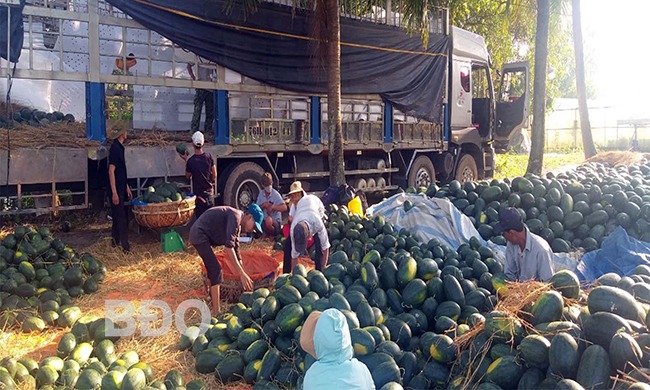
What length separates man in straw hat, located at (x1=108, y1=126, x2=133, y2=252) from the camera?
31.0 feet

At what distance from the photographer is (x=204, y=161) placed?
9.98 metres

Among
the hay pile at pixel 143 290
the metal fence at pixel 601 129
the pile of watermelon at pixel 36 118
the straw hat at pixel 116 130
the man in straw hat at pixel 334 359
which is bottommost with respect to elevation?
the hay pile at pixel 143 290

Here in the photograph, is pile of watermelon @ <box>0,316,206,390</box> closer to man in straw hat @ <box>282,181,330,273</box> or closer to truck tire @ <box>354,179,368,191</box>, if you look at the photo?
man in straw hat @ <box>282,181,330,273</box>

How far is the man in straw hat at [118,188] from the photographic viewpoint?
372 inches

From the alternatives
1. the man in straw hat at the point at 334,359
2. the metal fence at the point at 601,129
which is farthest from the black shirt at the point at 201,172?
the metal fence at the point at 601,129

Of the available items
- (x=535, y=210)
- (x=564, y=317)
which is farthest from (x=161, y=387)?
(x=535, y=210)

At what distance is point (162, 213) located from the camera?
9328mm

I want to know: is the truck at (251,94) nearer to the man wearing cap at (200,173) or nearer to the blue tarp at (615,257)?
the man wearing cap at (200,173)

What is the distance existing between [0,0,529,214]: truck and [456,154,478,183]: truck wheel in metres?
0.05

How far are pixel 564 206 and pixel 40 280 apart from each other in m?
8.15

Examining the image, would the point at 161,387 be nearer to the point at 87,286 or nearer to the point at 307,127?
the point at 87,286

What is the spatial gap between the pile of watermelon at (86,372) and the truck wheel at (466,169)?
13.9m

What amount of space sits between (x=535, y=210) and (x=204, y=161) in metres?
5.62

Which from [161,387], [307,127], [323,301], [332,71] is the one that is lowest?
[161,387]
